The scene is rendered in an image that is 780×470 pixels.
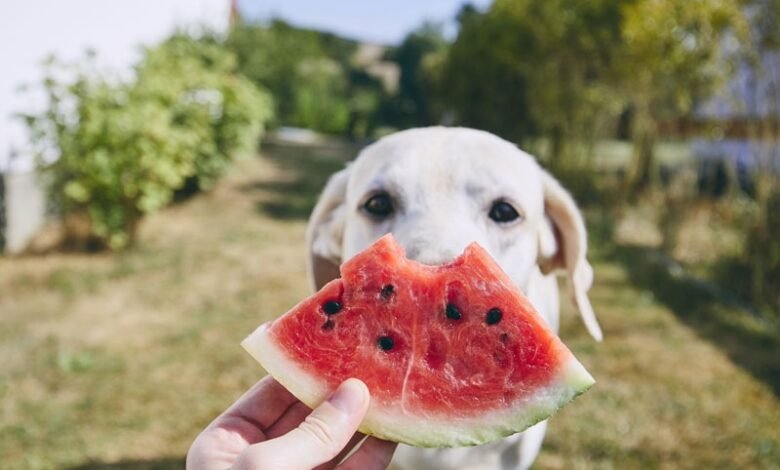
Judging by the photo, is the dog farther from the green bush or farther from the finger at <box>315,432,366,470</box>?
the green bush

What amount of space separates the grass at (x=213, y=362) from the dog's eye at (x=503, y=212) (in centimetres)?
256

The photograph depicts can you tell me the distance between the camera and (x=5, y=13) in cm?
876

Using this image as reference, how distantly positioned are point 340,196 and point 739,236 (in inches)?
271

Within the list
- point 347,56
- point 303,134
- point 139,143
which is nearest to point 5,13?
point 139,143

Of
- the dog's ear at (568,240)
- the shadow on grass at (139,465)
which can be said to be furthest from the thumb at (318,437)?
the shadow on grass at (139,465)

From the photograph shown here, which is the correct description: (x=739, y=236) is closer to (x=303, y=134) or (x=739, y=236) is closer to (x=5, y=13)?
(x=5, y=13)

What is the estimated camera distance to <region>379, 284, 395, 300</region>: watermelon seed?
201 cm

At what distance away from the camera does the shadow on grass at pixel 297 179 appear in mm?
13430

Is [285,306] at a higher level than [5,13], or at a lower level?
lower

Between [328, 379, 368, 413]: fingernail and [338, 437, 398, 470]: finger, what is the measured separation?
0.99 feet

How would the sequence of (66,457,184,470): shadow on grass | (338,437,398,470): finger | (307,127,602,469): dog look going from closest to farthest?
(338,437,398,470): finger, (307,127,602,469): dog, (66,457,184,470): shadow on grass

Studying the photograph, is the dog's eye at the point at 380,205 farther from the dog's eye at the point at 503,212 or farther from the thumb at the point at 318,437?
the thumb at the point at 318,437

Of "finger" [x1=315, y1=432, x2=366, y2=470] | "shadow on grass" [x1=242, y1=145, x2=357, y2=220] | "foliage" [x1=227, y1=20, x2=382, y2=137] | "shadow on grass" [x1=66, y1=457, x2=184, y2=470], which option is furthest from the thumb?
"foliage" [x1=227, y1=20, x2=382, y2=137]

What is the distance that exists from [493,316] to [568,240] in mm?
1513
